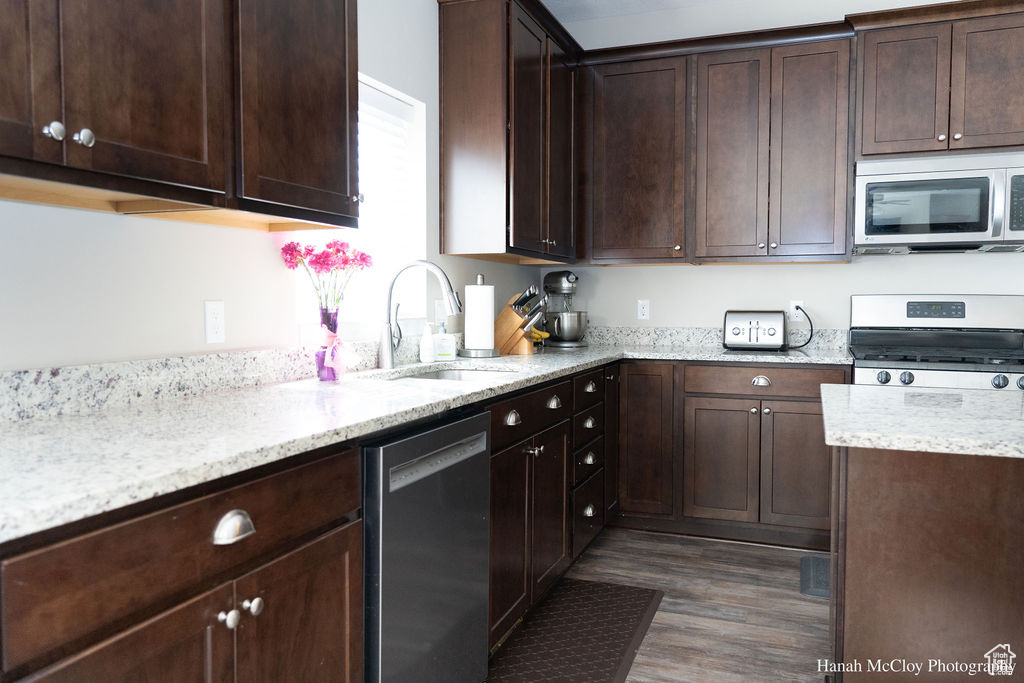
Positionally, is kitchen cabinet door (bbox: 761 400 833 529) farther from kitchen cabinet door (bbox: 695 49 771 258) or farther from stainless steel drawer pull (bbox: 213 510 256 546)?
stainless steel drawer pull (bbox: 213 510 256 546)

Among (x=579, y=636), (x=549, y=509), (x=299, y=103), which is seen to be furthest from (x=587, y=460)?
(x=299, y=103)

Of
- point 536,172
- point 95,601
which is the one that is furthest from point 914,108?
point 95,601

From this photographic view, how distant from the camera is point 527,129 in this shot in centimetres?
318

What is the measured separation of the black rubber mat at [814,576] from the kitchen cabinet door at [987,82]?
6.40 feet

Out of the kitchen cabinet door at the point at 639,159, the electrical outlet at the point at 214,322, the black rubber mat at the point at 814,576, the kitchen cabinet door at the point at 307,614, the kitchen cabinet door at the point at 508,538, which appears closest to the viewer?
the kitchen cabinet door at the point at 307,614

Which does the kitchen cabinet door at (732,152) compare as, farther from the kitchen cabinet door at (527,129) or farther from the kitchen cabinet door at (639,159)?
the kitchen cabinet door at (527,129)

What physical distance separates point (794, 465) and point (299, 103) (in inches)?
105

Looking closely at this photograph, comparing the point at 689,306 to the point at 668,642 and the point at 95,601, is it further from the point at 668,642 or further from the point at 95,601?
the point at 95,601

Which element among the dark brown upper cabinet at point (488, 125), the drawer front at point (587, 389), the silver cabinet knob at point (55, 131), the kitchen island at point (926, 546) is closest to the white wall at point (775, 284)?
the drawer front at point (587, 389)

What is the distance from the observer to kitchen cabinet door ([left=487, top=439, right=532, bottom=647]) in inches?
85.1

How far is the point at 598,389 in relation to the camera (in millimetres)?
3273

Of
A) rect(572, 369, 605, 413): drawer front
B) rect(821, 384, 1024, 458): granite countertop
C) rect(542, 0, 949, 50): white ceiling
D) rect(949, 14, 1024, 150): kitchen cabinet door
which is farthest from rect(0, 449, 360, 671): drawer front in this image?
rect(542, 0, 949, 50): white ceiling

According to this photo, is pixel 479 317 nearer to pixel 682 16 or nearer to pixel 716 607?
pixel 716 607

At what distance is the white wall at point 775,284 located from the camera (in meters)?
3.58
